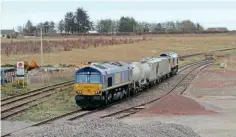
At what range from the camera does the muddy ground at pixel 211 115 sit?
72.9 feet

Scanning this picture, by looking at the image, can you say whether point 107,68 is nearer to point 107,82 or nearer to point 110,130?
point 107,82

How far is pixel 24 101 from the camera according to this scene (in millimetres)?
31328

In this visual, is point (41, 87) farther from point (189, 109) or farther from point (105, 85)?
point (189, 109)

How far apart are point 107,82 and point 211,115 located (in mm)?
7025

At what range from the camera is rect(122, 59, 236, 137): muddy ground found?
22.2 m

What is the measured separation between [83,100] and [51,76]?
17.5 m

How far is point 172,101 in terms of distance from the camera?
30.5 meters

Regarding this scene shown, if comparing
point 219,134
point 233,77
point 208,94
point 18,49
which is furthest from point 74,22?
point 219,134

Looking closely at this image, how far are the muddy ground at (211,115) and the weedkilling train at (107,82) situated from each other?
3220 millimetres

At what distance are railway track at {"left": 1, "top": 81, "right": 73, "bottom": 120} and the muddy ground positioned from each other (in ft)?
22.4

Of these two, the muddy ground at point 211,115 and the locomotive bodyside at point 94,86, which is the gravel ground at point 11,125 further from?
the locomotive bodyside at point 94,86

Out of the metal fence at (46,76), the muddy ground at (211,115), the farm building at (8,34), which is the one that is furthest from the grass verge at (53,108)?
the farm building at (8,34)

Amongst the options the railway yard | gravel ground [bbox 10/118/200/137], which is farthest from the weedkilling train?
gravel ground [bbox 10/118/200/137]

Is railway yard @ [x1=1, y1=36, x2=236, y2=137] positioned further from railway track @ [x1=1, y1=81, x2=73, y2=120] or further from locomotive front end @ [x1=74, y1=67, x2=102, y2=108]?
locomotive front end @ [x1=74, y1=67, x2=102, y2=108]
